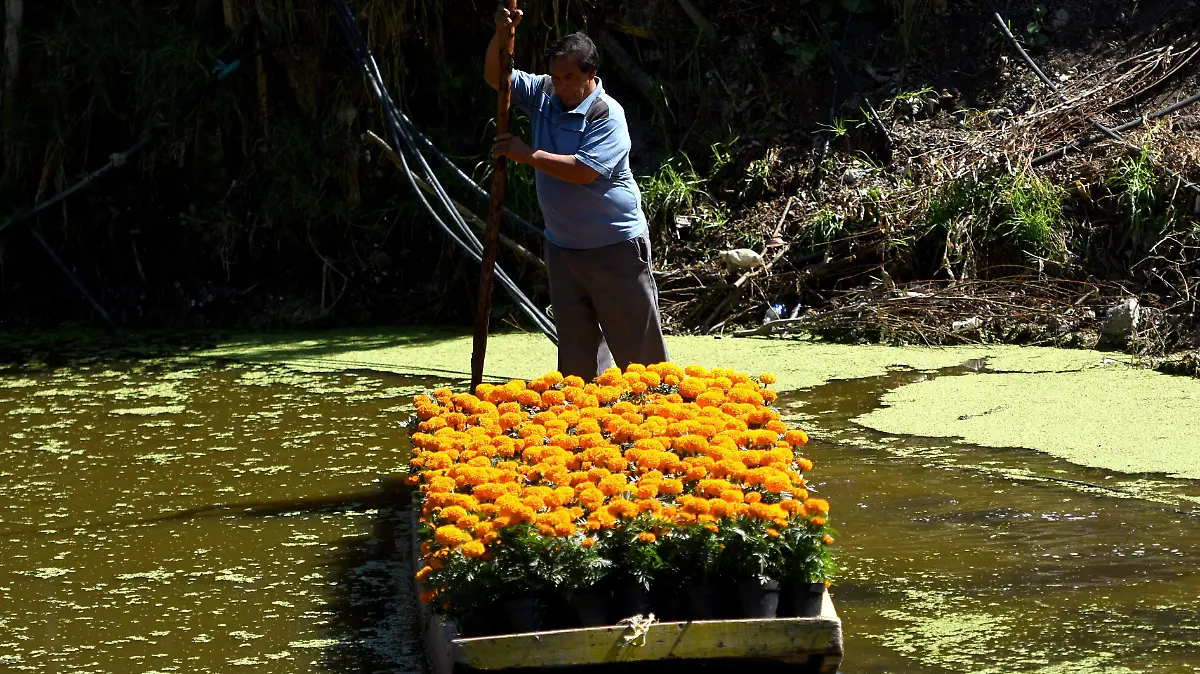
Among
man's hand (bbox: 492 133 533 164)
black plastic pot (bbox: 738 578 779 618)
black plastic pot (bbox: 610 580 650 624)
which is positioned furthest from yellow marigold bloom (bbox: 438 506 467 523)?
man's hand (bbox: 492 133 533 164)

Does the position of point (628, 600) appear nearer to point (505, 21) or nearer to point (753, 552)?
point (753, 552)

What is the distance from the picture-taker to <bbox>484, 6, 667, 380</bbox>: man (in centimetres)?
517

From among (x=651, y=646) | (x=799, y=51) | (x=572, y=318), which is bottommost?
(x=651, y=646)

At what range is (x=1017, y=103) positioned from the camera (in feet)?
31.1

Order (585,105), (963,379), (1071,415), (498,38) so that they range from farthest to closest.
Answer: (963,379) < (1071,415) < (498,38) < (585,105)

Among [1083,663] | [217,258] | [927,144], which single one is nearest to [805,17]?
[927,144]

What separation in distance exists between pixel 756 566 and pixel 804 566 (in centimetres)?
12

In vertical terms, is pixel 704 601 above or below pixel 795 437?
below

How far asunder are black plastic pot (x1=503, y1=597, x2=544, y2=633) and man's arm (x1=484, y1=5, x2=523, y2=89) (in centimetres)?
243

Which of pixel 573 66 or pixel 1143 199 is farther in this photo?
pixel 1143 199

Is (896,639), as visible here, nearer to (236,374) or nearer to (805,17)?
(236,374)

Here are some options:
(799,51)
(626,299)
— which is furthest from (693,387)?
(799,51)

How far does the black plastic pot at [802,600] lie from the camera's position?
349 cm

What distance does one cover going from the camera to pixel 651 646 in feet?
11.0
